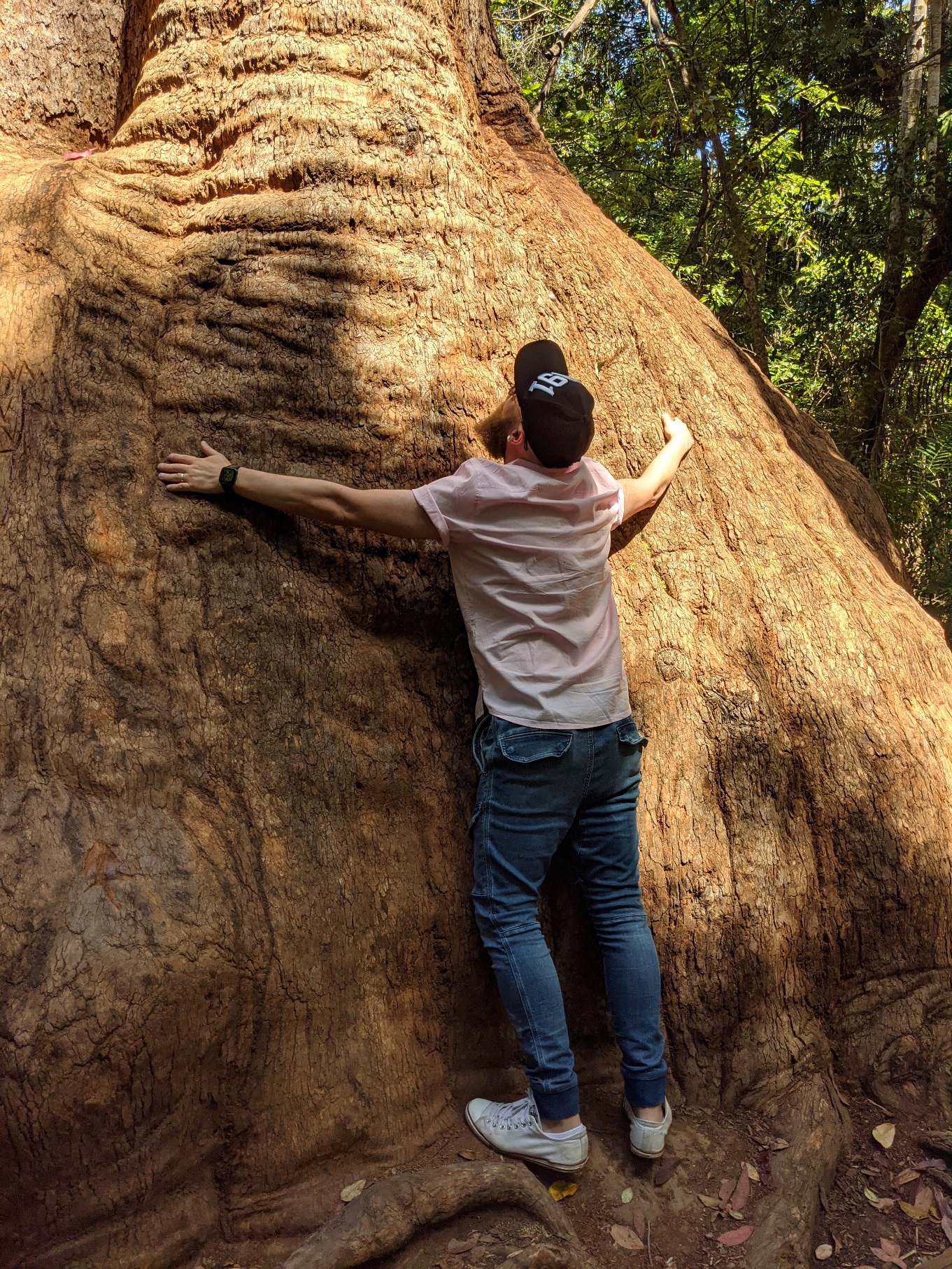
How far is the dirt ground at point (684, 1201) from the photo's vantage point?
99.1 inches

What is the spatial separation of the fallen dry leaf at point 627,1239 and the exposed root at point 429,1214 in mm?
167

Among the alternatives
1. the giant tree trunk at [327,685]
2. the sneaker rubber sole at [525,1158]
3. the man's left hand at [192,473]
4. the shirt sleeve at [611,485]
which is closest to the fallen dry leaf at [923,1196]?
the giant tree trunk at [327,685]

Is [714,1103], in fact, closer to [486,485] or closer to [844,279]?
[486,485]

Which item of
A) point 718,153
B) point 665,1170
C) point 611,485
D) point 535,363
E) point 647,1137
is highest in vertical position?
point 718,153

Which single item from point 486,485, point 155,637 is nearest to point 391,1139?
point 155,637

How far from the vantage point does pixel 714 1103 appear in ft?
10.2

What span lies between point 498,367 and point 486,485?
2.87 feet

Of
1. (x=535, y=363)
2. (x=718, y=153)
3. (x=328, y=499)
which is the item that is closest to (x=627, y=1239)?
(x=328, y=499)

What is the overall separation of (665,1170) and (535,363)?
97.7 inches

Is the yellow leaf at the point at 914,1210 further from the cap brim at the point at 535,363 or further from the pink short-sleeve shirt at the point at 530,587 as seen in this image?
the cap brim at the point at 535,363

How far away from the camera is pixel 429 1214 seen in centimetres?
247

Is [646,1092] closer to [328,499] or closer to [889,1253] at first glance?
[889,1253]

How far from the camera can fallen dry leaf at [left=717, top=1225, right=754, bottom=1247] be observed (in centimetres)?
275

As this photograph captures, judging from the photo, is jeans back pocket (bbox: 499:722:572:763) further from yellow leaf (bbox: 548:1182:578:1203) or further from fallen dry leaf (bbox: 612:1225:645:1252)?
fallen dry leaf (bbox: 612:1225:645:1252)
